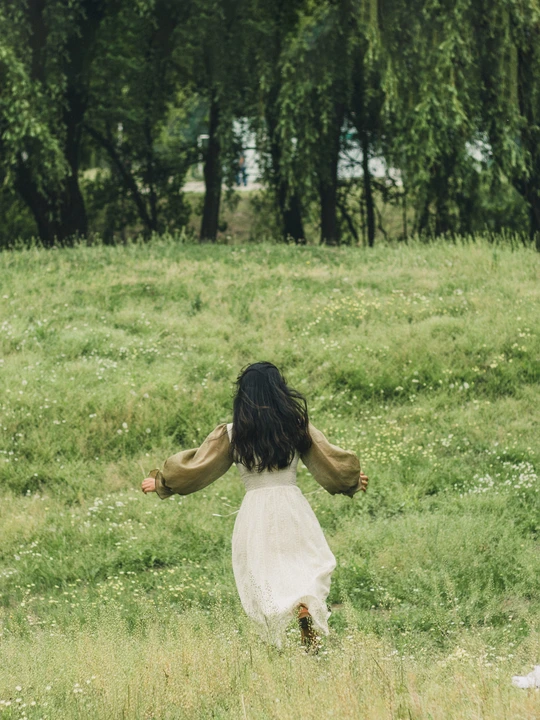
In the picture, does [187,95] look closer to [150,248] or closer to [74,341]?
[150,248]

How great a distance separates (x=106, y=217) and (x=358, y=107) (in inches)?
340

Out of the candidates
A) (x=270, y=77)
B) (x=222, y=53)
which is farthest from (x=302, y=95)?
(x=222, y=53)

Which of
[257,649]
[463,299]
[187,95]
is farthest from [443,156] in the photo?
[257,649]

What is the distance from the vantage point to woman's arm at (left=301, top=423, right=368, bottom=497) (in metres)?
5.29

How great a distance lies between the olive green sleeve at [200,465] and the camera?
5.26 meters

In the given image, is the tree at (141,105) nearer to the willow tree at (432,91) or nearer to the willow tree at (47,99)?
the willow tree at (47,99)

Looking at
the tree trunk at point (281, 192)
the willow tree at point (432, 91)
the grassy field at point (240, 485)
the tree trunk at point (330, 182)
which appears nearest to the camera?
the grassy field at point (240, 485)

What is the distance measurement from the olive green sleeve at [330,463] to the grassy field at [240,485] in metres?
0.80

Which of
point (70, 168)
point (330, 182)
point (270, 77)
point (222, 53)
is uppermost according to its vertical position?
point (222, 53)

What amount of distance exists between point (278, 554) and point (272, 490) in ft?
1.14

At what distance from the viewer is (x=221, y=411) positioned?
1030 cm

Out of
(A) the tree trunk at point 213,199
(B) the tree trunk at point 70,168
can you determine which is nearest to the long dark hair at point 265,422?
(B) the tree trunk at point 70,168

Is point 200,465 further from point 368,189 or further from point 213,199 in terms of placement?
point 368,189

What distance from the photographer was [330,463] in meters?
5.30
